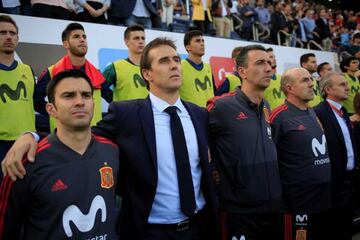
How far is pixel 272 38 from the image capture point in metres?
11.7

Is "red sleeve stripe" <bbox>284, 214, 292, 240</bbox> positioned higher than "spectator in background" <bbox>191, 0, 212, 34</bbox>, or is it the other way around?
"spectator in background" <bbox>191, 0, 212, 34</bbox>

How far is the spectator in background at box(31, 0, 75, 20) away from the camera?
17.7 feet

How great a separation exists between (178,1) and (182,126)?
7.52 meters

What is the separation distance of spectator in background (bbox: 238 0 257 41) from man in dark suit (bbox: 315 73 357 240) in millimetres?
7382

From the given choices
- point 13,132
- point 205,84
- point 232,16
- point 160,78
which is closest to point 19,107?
point 13,132

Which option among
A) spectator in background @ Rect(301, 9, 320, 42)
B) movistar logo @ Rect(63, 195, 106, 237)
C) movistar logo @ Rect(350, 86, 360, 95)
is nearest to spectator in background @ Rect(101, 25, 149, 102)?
movistar logo @ Rect(63, 195, 106, 237)

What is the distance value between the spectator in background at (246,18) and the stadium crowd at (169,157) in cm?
710

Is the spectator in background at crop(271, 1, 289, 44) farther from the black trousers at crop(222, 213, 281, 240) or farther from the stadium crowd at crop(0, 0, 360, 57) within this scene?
the black trousers at crop(222, 213, 281, 240)

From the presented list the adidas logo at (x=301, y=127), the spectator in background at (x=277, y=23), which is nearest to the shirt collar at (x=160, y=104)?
the adidas logo at (x=301, y=127)

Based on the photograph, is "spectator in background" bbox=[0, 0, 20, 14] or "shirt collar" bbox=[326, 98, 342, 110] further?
"spectator in background" bbox=[0, 0, 20, 14]

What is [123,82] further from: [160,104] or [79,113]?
[79,113]

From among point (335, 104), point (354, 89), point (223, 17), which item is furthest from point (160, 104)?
point (223, 17)

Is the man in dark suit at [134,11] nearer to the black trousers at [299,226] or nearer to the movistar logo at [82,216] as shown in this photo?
the black trousers at [299,226]

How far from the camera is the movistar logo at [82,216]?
6.40 ft
